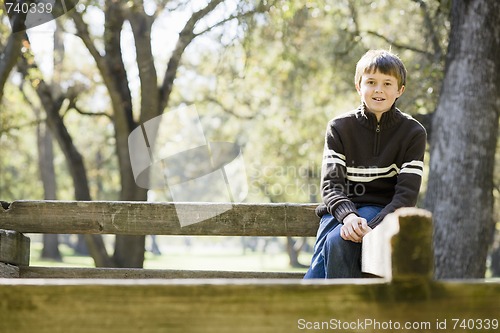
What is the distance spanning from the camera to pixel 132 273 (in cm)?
385

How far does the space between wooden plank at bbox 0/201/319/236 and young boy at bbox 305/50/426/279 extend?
73 cm

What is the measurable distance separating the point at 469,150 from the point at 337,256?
4.74 metres

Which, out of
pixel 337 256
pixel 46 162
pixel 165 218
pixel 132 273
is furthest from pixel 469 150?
pixel 46 162

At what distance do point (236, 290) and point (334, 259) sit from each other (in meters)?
1.06

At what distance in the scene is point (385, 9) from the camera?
1633 cm

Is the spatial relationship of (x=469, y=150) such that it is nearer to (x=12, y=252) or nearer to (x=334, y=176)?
(x=334, y=176)

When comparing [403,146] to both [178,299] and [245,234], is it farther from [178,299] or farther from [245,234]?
[178,299]

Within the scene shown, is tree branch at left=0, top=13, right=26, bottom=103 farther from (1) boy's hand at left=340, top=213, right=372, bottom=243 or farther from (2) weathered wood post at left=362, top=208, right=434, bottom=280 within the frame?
(2) weathered wood post at left=362, top=208, right=434, bottom=280

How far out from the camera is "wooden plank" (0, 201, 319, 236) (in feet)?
13.0

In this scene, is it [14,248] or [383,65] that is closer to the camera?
[383,65]

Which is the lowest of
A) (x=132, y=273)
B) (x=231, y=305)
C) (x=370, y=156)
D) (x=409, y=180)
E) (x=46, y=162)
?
(x=132, y=273)

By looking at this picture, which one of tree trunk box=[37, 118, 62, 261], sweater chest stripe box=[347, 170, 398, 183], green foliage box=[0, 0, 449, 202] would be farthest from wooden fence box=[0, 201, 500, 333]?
tree trunk box=[37, 118, 62, 261]

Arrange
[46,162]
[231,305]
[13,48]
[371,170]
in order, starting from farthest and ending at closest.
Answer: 1. [46,162]
2. [13,48]
3. [371,170]
4. [231,305]

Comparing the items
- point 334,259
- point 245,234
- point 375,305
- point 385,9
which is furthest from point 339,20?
point 375,305
